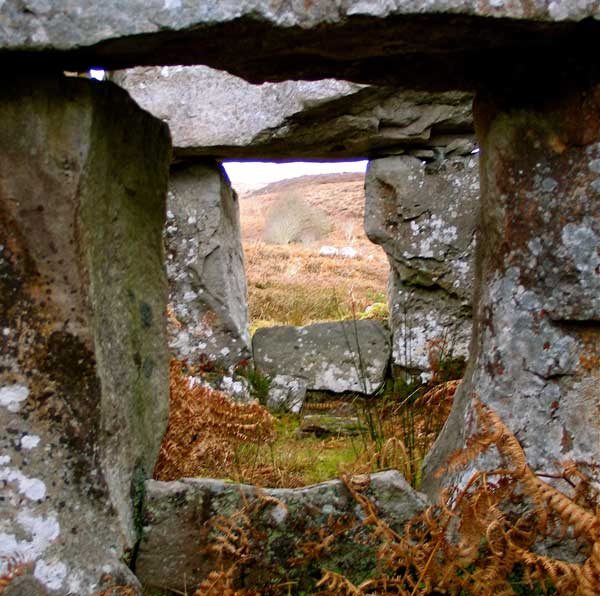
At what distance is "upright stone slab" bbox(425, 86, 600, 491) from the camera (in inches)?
108

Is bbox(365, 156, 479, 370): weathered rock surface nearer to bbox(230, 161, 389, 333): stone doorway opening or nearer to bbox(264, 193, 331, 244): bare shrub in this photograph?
bbox(230, 161, 389, 333): stone doorway opening

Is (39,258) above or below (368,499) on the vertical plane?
above

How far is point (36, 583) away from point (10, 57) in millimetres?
1475

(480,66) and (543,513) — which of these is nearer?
(543,513)

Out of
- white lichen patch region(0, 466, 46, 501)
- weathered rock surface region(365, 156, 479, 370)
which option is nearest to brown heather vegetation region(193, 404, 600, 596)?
white lichen patch region(0, 466, 46, 501)

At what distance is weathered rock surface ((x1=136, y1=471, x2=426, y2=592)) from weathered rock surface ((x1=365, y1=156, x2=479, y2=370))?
3073 millimetres

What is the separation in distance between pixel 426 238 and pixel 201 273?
1493mm

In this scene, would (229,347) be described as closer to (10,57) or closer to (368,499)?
(368,499)

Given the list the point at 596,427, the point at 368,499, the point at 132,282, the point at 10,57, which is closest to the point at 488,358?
the point at 596,427

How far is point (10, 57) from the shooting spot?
2.49m

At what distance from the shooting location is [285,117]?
5.50m

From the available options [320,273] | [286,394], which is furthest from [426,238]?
[320,273]

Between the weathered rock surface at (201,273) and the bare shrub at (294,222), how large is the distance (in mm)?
9820

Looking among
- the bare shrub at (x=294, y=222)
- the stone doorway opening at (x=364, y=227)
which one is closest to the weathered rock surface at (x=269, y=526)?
the stone doorway opening at (x=364, y=227)
